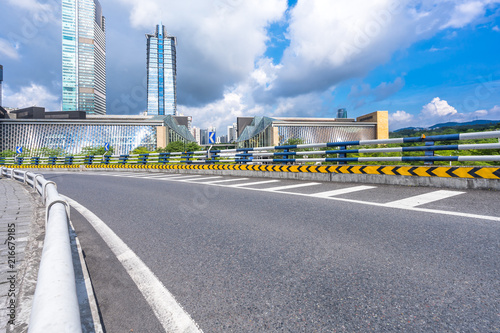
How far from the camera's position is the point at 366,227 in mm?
3562

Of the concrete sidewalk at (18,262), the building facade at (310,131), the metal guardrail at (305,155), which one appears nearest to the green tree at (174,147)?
the building facade at (310,131)

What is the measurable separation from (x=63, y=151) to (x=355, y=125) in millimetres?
128085

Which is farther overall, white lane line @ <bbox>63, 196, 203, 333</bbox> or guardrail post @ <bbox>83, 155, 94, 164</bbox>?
guardrail post @ <bbox>83, 155, 94, 164</bbox>

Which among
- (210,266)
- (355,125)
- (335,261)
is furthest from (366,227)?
(355,125)

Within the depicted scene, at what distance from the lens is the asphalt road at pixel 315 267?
170cm

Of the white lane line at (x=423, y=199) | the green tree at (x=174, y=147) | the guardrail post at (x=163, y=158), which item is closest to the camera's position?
the white lane line at (x=423, y=199)

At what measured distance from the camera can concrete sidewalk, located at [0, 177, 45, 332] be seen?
5.85 ft

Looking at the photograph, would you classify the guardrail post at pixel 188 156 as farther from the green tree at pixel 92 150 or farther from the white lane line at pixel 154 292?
the green tree at pixel 92 150

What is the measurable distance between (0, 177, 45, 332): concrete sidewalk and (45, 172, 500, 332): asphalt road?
18.5 inches

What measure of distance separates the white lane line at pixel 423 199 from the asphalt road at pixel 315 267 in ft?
0.61

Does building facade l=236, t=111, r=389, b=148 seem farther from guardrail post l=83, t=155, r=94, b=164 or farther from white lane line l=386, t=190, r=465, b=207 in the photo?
white lane line l=386, t=190, r=465, b=207

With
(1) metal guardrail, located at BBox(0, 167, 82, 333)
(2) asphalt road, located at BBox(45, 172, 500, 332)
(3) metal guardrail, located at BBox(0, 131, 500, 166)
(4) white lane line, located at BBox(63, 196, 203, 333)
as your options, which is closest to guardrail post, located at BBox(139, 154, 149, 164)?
(3) metal guardrail, located at BBox(0, 131, 500, 166)

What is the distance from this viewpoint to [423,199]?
5.15m

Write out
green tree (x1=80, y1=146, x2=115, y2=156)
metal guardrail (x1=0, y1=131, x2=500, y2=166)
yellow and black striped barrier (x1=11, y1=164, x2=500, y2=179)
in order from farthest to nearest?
Result: green tree (x1=80, y1=146, x2=115, y2=156) < metal guardrail (x1=0, y1=131, x2=500, y2=166) < yellow and black striped barrier (x1=11, y1=164, x2=500, y2=179)
